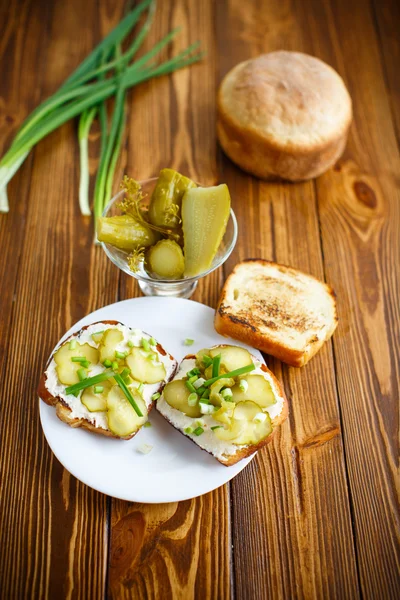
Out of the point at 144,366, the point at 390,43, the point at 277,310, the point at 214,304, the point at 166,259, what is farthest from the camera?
the point at 390,43

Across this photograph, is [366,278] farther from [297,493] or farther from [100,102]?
[100,102]

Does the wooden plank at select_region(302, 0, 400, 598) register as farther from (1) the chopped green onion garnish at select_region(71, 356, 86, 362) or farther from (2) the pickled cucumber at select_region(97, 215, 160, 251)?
(1) the chopped green onion garnish at select_region(71, 356, 86, 362)

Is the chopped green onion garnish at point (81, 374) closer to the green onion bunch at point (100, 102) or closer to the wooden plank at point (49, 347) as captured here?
the wooden plank at point (49, 347)

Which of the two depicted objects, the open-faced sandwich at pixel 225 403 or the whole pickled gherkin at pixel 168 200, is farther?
the whole pickled gherkin at pixel 168 200

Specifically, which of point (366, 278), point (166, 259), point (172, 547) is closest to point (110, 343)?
point (166, 259)

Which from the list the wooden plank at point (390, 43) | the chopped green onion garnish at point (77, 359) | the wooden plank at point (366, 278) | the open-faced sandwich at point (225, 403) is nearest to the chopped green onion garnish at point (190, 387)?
the open-faced sandwich at point (225, 403)

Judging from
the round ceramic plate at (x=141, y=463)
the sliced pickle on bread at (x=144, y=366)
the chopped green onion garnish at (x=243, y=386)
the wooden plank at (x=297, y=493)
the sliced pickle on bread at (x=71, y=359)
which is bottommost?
the wooden plank at (x=297, y=493)

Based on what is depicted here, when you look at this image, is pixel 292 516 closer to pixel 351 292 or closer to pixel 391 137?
pixel 351 292
